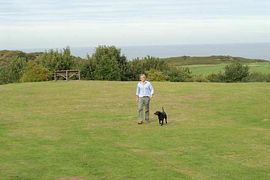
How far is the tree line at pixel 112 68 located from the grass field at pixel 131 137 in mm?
33380

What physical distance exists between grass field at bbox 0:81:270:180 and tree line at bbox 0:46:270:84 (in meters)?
33.4

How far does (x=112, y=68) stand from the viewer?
72062mm

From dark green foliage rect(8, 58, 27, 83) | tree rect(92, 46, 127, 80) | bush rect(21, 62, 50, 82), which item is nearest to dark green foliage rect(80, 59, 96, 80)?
tree rect(92, 46, 127, 80)

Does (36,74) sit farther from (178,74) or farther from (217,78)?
(217,78)

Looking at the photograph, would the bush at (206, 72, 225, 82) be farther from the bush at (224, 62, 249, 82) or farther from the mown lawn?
the mown lawn

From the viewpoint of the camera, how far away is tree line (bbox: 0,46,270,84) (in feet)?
232

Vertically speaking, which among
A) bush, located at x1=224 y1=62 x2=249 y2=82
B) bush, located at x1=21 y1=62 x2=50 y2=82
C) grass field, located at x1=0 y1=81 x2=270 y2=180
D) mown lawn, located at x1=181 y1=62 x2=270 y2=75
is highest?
mown lawn, located at x1=181 y1=62 x2=270 y2=75

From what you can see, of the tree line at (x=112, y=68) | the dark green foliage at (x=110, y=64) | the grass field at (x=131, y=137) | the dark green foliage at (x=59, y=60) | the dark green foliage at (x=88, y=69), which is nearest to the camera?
the grass field at (x=131, y=137)

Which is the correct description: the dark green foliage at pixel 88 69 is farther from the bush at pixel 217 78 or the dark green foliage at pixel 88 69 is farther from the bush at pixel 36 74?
the bush at pixel 217 78

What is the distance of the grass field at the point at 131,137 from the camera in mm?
13484

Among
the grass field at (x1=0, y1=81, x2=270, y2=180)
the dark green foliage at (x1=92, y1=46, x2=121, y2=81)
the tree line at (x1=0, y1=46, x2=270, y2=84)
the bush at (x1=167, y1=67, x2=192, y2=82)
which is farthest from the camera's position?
the bush at (x1=167, y1=67, x2=192, y2=82)

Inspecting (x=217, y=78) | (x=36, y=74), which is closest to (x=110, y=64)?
(x=36, y=74)

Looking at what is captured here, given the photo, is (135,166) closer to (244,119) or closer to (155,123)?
(155,123)

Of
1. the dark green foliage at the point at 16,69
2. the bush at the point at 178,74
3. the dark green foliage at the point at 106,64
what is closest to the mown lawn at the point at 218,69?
the bush at the point at 178,74
